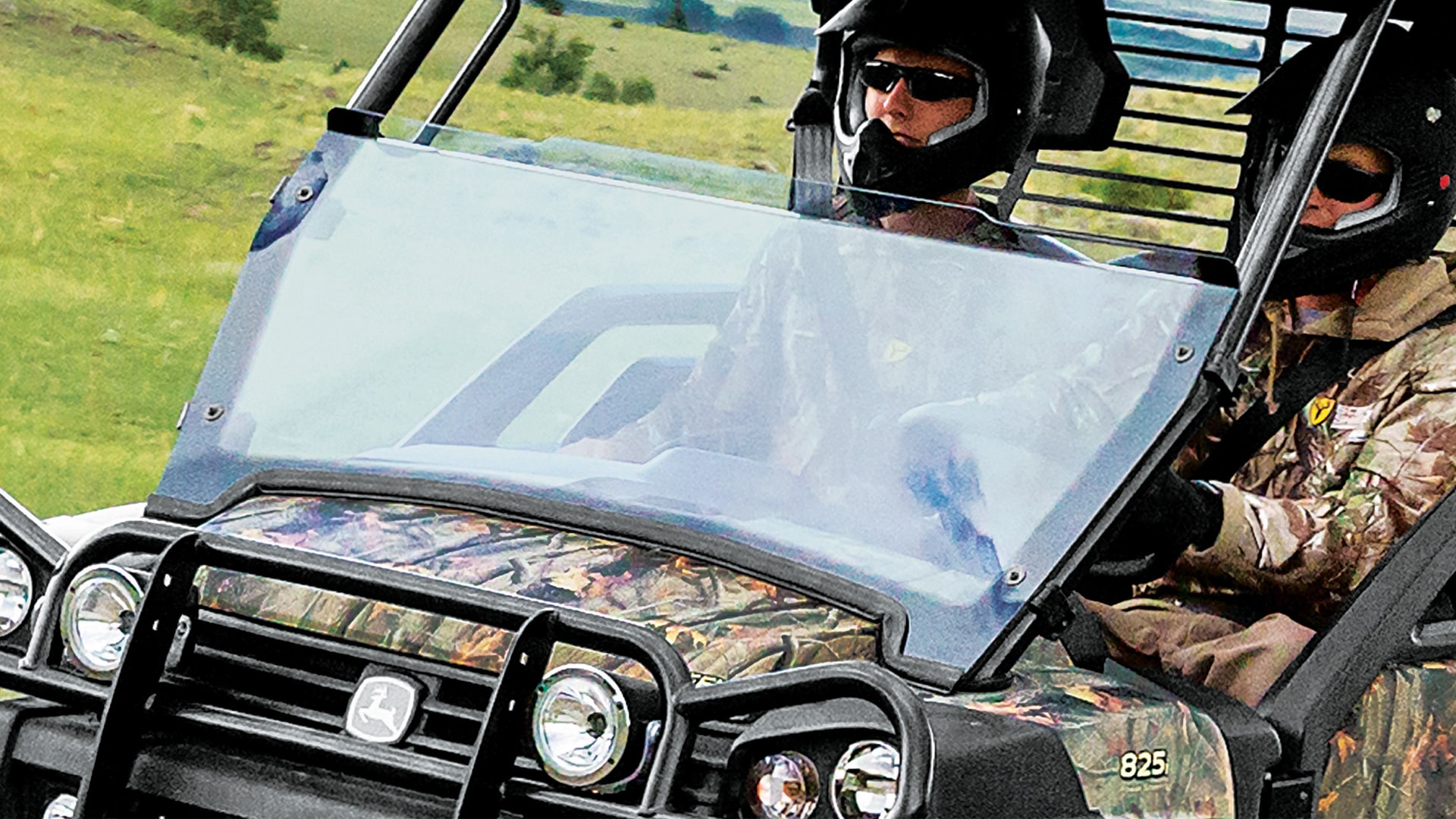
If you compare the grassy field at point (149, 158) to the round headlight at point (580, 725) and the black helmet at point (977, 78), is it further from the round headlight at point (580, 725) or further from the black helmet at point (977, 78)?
the round headlight at point (580, 725)

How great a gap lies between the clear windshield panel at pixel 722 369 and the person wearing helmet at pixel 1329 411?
56 centimetres

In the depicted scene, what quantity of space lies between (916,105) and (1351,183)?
859 mm

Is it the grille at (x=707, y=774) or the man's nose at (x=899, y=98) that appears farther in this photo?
the man's nose at (x=899, y=98)

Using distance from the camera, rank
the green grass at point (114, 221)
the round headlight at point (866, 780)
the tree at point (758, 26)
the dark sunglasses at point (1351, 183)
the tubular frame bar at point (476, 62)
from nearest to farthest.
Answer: the round headlight at point (866, 780), the dark sunglasses at point (1351, 183), the tubular frame bar at point (476, 62), the tree at point (758, 26), the green grass at point (114, 221)

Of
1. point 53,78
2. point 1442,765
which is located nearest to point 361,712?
point 1442,765

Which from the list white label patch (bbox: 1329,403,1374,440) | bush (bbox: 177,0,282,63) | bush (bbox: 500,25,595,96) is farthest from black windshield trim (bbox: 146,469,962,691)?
bush (bbox: 177,0,282,63)

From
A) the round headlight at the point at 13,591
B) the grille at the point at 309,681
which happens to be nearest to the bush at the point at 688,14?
the round headlight at the point at 13,591

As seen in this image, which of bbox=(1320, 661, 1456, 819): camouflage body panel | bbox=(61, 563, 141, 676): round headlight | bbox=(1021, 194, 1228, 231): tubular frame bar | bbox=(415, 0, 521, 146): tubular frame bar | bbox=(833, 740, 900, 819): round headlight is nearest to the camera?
bbox=(833, 740, 900, 819): round headlight

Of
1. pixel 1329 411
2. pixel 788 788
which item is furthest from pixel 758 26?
pixel 788 788

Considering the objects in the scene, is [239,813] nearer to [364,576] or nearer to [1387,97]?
[364,576]

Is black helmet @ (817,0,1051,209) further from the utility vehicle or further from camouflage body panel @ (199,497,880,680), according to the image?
camouflage body panel @ (199,497,880,680)

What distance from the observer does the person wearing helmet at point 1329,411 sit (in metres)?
4.16

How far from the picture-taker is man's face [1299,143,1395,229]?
179 inches

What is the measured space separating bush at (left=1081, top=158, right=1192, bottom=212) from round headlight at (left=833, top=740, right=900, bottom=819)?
2807 mm
